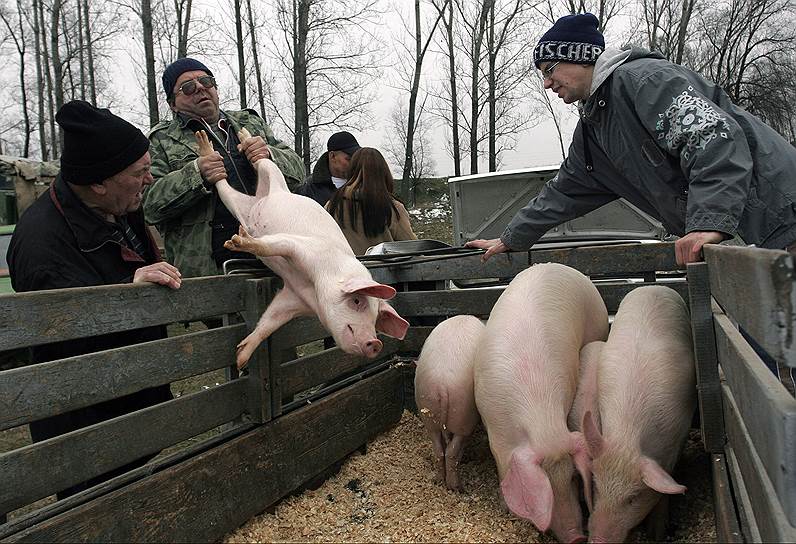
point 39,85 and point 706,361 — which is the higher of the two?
point 39,85

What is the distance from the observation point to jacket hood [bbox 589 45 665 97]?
2.91m

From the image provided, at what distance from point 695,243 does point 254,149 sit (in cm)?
201

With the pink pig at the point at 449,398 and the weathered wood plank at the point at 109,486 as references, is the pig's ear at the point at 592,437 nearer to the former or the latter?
the pink pig at the point at 449,398

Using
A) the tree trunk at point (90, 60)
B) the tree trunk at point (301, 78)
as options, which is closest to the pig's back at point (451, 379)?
the tree trunk at point (301, 78)

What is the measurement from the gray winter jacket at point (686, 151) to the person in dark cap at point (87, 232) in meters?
1.98

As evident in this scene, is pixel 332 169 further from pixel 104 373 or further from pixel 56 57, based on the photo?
pixel 56 57

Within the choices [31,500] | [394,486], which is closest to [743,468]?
[394,486]

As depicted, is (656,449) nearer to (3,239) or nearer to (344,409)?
(344,409)

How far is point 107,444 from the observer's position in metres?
2.21

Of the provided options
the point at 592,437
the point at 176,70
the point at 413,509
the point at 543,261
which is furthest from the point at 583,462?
the point at 176,70

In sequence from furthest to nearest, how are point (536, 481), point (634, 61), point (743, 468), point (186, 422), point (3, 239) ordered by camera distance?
point (3, 239), point (634, 61), point (186, 422), point (536, 481), point (743, 468)

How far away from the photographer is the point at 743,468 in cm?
184

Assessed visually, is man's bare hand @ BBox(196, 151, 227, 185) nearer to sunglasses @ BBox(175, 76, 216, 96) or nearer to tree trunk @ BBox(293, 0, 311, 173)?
sunglasses @ BBox(175, 76, 216, 96)

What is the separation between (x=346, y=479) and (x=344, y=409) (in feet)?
1.12
